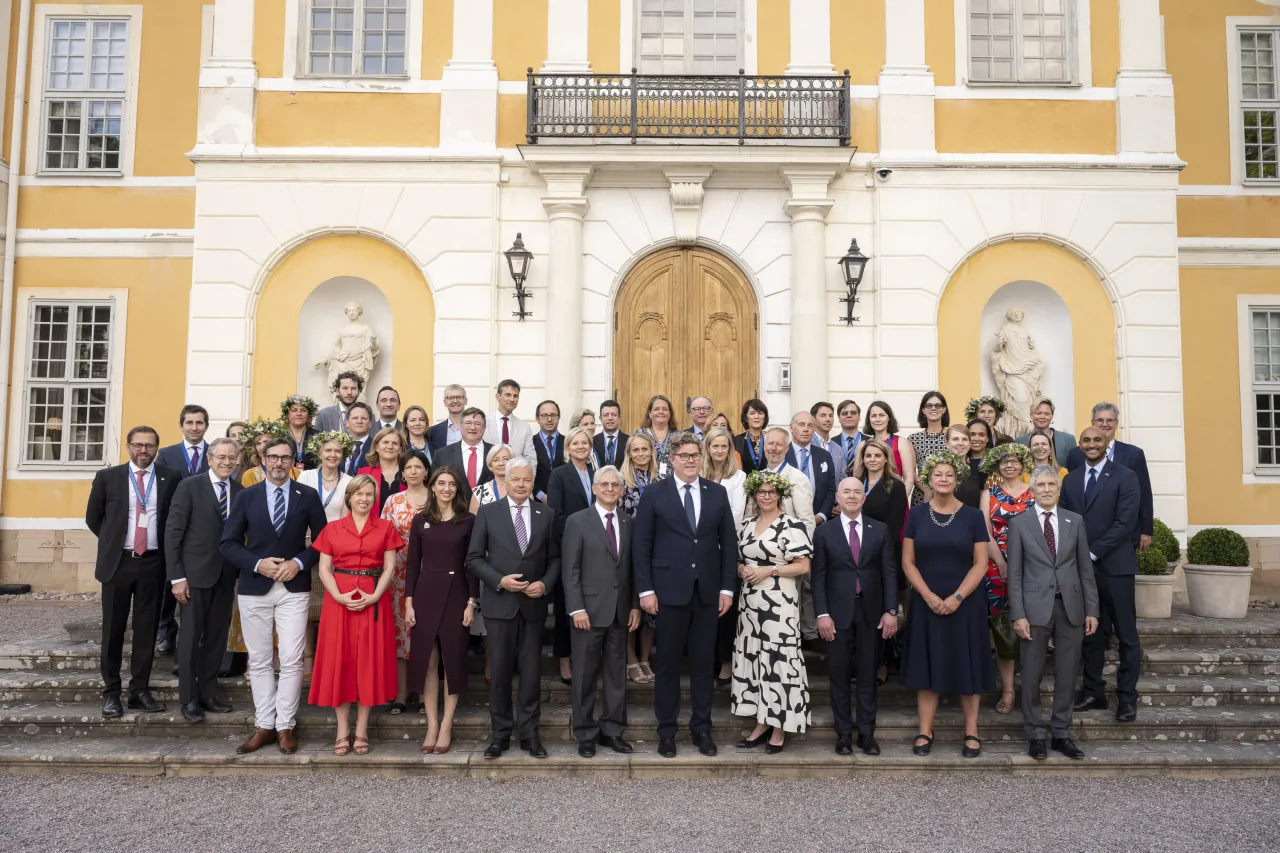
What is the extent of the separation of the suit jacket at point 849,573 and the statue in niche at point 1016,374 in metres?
5.31

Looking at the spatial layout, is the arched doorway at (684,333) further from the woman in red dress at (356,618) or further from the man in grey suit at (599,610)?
the woman in red dress at (356,618)

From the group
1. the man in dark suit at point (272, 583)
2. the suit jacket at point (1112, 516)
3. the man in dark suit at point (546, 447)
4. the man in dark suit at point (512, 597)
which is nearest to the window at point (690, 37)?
the man in dark suit at point (546, 447)

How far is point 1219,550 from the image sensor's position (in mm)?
8703

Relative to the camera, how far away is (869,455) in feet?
21.7

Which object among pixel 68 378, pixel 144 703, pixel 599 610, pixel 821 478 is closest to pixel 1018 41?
pixel 821 478

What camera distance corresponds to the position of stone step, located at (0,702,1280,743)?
623cm

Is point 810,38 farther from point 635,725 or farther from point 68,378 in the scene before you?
point 68,378

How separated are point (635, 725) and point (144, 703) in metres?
3.56

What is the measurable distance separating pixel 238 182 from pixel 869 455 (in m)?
8.30

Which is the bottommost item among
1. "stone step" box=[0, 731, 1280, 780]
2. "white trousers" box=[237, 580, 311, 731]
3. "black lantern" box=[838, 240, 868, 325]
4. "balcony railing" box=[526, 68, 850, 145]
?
"stone step" box=[0, 731, 1280, 780]

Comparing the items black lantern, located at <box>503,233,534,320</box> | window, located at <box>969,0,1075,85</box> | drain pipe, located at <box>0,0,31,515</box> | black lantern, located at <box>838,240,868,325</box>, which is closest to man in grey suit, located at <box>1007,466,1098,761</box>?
black lantern, located at <box>838,240,868,325</box>

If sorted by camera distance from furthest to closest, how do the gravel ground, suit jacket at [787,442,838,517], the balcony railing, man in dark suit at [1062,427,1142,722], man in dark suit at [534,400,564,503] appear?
the balcony railing < man in dark suit at [534,400,564,503] < suit jacket at [787,442,838,517] < man in dark suit at [1062,427,1142,722] < the gravel ground

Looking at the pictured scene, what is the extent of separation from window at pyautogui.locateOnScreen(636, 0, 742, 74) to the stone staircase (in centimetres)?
749

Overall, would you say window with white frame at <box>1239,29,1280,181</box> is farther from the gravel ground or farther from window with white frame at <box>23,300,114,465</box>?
window with white frame at <box>23,300,114,465</box>
